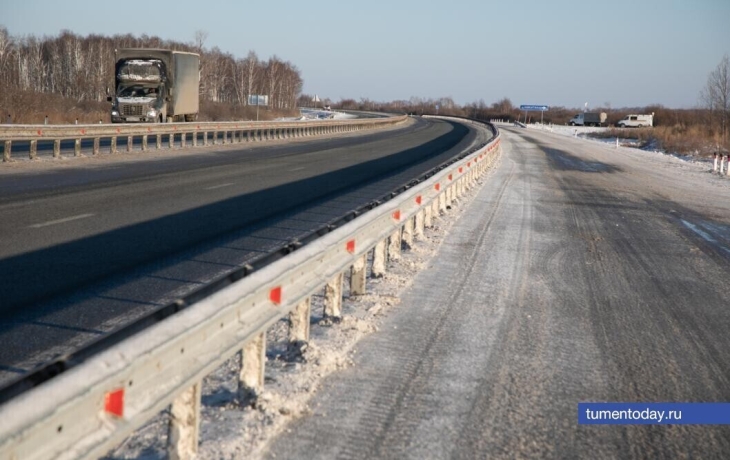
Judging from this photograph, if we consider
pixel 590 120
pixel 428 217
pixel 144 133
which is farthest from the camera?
pixel 590 120

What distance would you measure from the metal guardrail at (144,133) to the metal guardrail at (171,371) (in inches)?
→ 819

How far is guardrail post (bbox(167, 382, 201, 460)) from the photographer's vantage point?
167 inches

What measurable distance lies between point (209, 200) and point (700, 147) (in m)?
47.4

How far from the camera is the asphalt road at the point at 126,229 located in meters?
7.34

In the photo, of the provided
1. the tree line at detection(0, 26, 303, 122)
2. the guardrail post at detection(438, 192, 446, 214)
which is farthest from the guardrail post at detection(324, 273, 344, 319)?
the tree line at detection(0, 26, 303, 122)

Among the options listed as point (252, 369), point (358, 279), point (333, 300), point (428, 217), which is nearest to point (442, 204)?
point (428, 217)

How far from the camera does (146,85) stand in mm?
39312

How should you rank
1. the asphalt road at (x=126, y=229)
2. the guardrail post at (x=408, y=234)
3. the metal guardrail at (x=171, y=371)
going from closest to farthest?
the metal guardrail at (x=171, y=371) < the asphalt road at (x=126, y=229) < the guardrail post at (x=408, y=234)

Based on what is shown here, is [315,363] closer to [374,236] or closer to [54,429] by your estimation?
[374,236]

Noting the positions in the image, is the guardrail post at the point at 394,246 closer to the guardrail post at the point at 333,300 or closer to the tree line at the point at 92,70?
the guardrail post at the point at 333,300

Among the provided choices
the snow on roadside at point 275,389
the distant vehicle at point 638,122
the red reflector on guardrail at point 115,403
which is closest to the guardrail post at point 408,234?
the snow on roadside at point 275,389

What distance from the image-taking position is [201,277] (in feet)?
29.6

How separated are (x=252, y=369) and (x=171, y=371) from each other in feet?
4.52

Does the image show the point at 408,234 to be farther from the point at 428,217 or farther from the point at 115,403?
the point at 115,403
